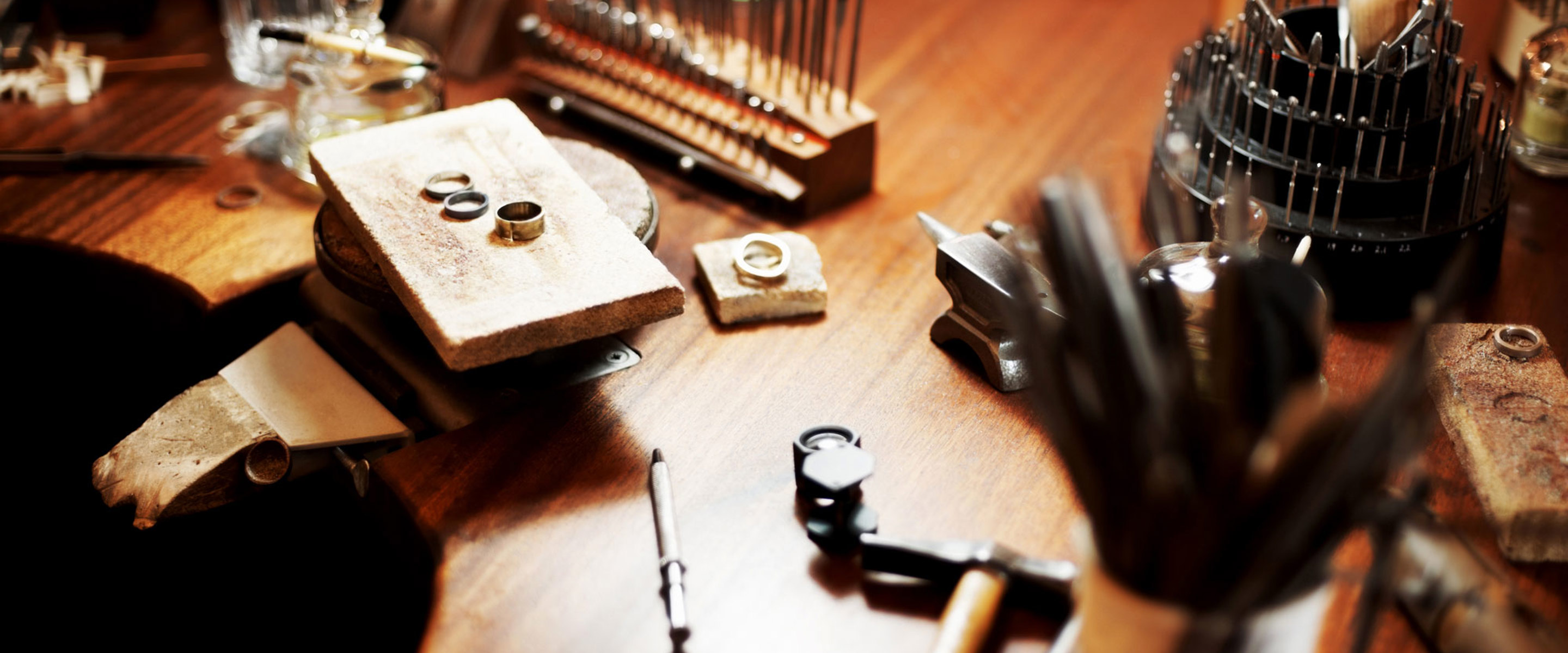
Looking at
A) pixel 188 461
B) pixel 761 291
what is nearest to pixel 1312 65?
pixel 761 291

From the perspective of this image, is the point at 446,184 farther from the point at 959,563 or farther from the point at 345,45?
the point at 959,563

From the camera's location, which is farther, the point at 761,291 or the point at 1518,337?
the point at 761,291

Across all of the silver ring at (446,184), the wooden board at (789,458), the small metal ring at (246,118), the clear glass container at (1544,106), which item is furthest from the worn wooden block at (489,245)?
the clear glass container at (1544,106)

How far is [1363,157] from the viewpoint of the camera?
1218 mm

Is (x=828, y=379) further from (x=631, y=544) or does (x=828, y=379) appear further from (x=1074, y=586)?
(x=1074, y=586)

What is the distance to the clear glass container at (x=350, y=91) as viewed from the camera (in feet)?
4.91

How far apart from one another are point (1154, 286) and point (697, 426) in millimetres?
475

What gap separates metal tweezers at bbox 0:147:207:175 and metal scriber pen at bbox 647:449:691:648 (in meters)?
0.90

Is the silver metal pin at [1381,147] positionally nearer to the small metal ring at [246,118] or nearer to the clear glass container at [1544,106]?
the clear glass container at [1544,106]

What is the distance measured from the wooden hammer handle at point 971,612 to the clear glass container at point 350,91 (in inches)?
38.3

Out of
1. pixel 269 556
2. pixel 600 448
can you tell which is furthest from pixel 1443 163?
pixel 269 556

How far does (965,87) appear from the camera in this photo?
1.77 metres

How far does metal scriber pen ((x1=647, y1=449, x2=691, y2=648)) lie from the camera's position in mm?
910

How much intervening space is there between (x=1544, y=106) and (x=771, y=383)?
1.01 metres
